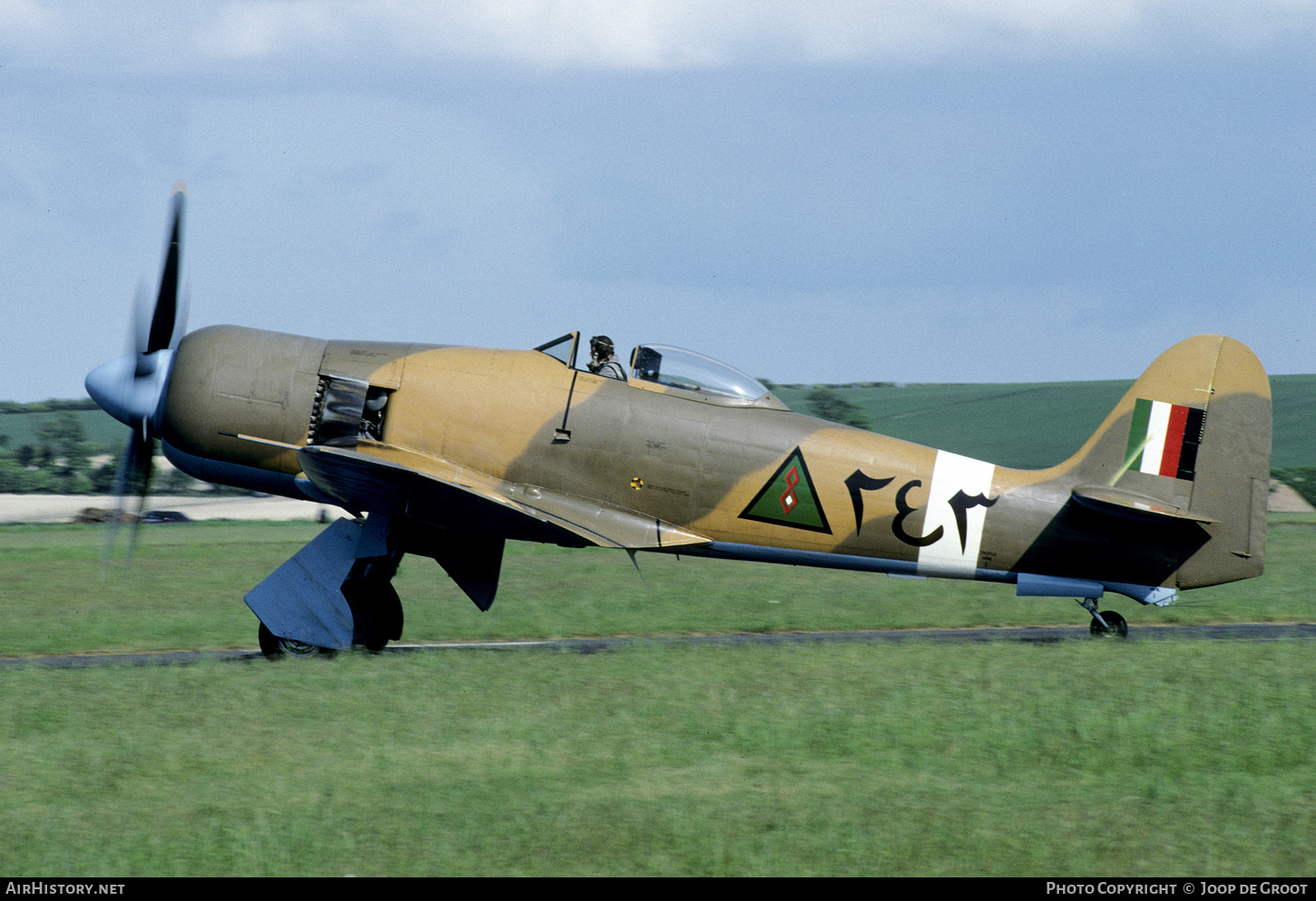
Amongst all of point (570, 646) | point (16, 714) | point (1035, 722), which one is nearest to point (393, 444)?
point (570, 646)

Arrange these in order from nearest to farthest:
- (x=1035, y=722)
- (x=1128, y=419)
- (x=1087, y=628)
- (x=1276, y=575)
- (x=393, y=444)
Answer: (x=1035, y=722)
(x=393, y=444)
(x=1128, y=419)
(x=1087, y=628)
(x=1276, y=575)

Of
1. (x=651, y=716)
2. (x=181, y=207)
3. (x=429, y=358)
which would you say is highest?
(x=181, y=207)

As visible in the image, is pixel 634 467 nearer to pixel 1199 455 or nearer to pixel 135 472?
pixel 135 472

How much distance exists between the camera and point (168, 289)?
10.6 m

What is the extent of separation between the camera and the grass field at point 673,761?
5039 millimetres

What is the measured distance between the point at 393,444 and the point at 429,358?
0.85 m

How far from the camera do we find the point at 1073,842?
5.18m

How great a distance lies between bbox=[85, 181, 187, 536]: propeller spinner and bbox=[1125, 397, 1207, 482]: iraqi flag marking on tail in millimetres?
8997

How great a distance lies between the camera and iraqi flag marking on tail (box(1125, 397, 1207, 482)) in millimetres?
10719

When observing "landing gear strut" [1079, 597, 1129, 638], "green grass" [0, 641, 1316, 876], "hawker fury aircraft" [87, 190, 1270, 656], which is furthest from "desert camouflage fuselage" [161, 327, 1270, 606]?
"green grass" [0, 641, 1316, 876]

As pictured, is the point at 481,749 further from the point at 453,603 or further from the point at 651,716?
the point at 453,603

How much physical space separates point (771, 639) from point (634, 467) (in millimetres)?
2688

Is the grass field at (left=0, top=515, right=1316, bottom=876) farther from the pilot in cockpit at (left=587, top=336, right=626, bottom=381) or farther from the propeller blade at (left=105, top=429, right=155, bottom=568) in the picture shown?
the pilot in cockpit at (left=587, top=336, right=626, bottom=381)

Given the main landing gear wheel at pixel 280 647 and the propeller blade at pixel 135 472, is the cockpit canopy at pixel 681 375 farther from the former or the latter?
the propeller blade at pixel 135 472
